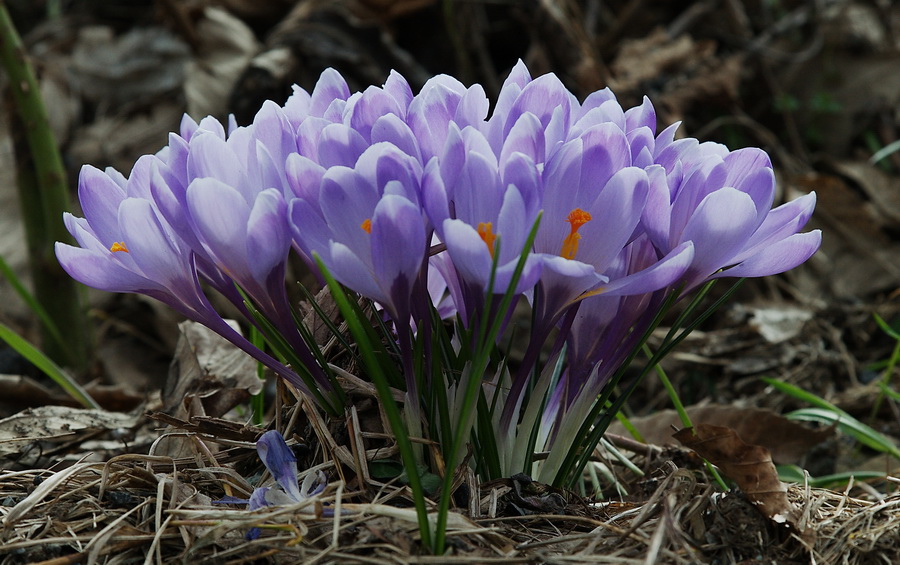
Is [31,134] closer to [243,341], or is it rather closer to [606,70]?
[243,341]

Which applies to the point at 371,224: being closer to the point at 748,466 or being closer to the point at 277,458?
the point at 277,458

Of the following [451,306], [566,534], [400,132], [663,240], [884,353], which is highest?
[400,132]

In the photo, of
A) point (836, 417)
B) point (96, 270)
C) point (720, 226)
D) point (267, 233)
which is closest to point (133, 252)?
point (96, 270)

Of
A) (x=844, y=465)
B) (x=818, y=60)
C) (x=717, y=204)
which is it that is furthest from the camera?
(x=818, y=60)

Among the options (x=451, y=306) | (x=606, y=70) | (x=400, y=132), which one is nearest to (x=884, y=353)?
(x=606, y=70)

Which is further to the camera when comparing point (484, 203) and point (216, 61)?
point (216, 61)

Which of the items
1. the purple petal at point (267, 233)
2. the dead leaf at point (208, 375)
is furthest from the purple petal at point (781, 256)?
the dead leaf at point (208, 375)

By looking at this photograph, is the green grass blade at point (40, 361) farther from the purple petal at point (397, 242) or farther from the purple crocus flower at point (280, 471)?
the purple petal at point (397, 242)
